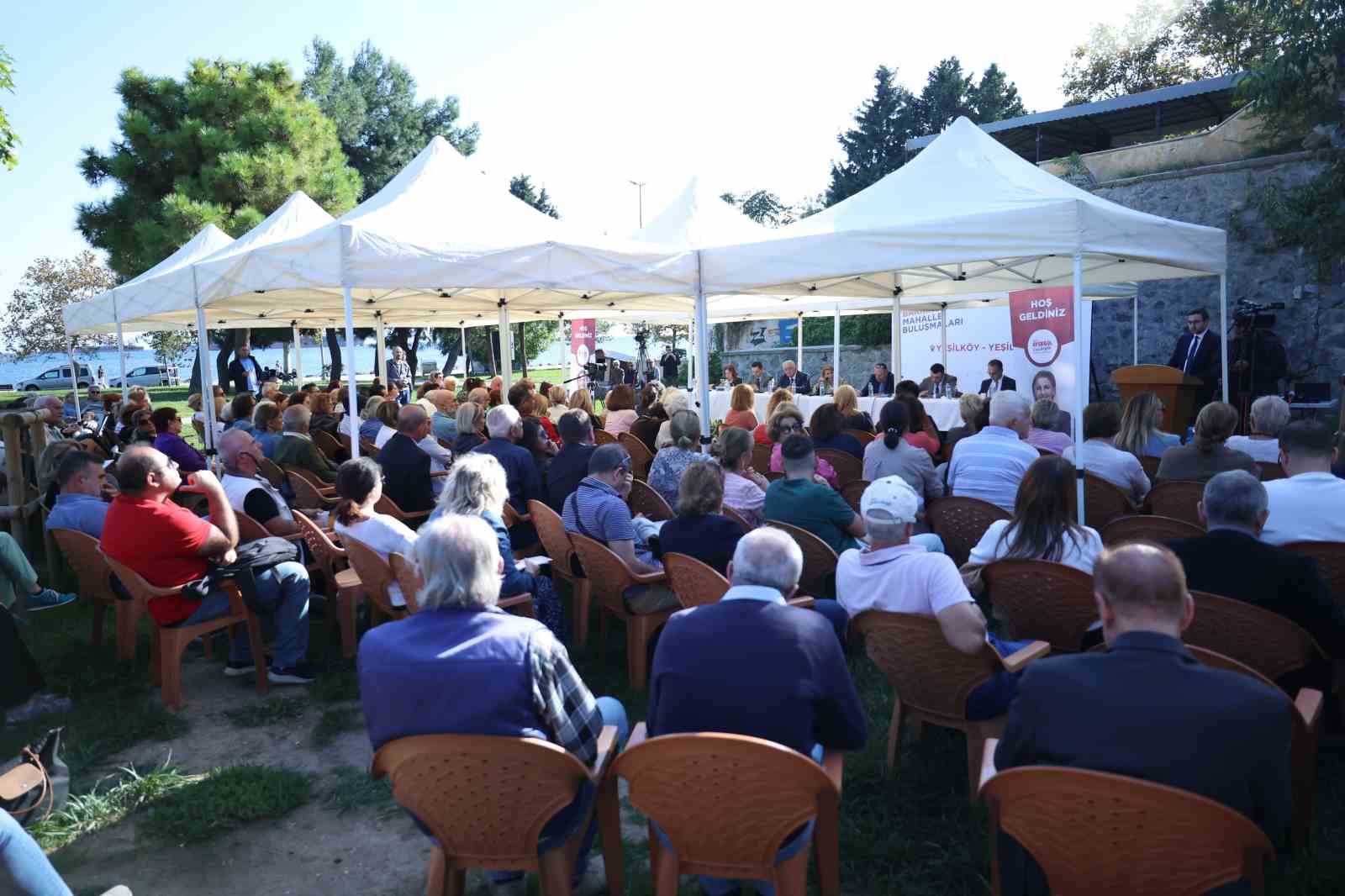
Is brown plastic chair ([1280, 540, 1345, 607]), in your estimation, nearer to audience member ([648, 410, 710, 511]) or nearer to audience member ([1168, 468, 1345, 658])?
audience member ([1168, 468, 1345, 658])

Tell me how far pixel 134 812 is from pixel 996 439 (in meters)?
4.40

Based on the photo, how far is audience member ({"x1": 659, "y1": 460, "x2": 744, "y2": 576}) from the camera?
375 cm

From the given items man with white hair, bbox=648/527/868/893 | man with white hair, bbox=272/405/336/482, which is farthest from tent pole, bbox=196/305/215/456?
man with white hair, bbox=648/527/868/893

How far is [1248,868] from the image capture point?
66.1 inches

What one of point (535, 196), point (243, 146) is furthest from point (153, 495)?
point (535, 196)

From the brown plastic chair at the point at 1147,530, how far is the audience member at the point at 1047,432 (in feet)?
4.85

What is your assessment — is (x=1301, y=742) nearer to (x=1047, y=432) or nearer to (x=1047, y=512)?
(x=1047, y=512)

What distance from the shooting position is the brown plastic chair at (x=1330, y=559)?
10.2 ft

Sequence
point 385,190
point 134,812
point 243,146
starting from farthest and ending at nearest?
point 243,146 < point 385,190 < point 134,812

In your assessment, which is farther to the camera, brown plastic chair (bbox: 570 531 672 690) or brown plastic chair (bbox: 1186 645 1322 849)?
brown plastic chair (bbox: 570 531 672 690)

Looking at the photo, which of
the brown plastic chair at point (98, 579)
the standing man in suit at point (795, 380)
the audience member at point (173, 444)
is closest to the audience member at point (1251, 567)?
the brown plastic chair at point (98, 579)

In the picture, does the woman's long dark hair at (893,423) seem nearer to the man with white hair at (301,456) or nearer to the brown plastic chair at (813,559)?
the brown plastic chair at (813,559)

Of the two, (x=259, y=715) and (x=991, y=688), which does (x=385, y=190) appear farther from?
(x=991, y=688)

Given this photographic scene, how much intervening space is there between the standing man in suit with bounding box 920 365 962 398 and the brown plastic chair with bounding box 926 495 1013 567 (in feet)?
24.6
